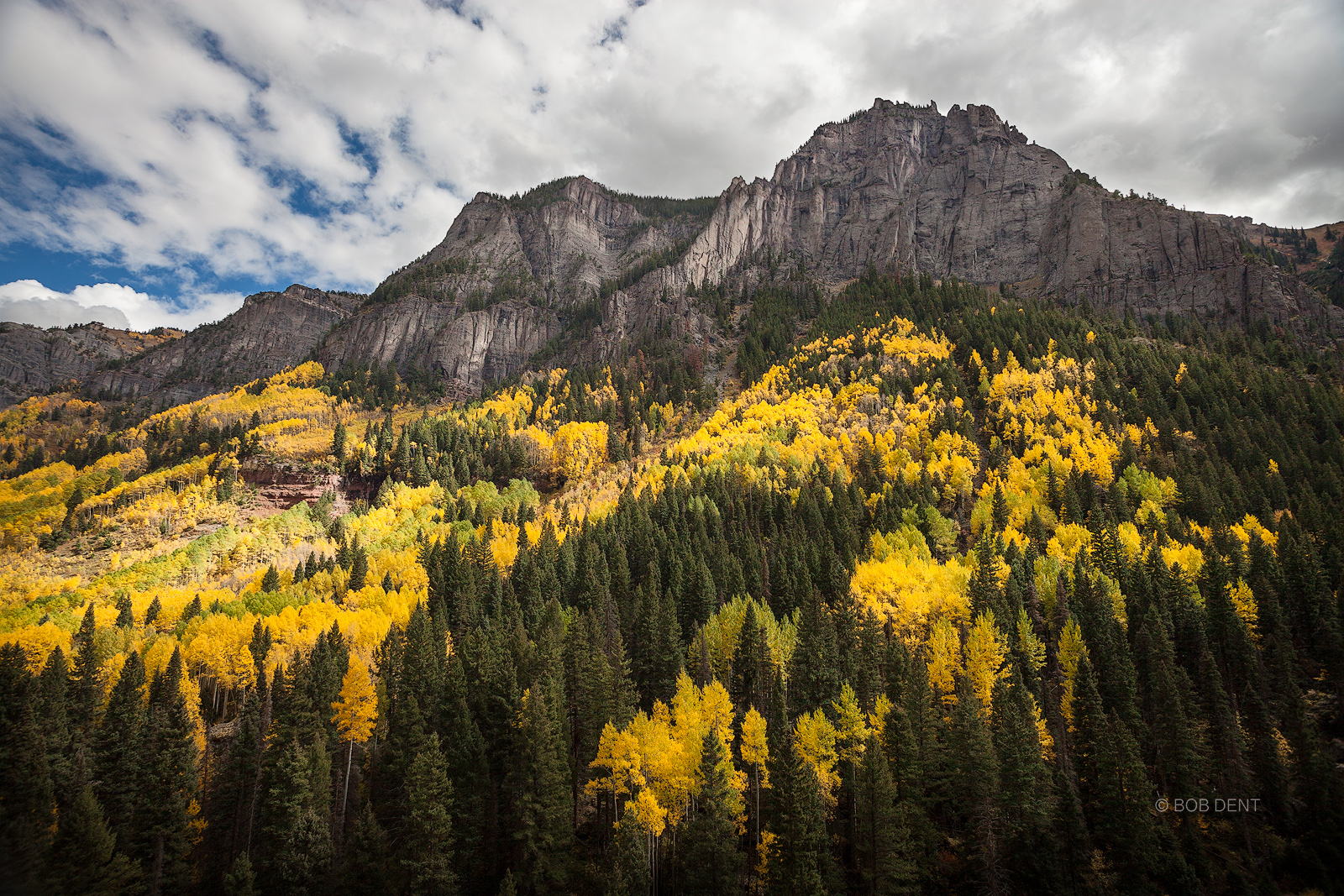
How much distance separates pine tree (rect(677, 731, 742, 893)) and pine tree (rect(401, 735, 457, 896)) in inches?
581

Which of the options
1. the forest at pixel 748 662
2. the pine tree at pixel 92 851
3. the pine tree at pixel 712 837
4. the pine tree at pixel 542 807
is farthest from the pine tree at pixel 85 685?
the pine tree at pixel 712 837

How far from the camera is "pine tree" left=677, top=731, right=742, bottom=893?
38000 millimetres

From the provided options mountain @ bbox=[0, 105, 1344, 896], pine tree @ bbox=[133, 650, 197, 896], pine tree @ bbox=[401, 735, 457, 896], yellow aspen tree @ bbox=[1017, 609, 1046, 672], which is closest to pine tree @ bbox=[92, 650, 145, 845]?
mountain @ bbox=[0, 105, 1344, 896]

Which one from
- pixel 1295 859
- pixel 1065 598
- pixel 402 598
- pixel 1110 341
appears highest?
pixel 1110 341

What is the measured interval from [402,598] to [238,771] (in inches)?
1210

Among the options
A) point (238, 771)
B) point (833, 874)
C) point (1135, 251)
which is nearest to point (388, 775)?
Result: point (238, 771)

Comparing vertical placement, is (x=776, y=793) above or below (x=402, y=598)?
below

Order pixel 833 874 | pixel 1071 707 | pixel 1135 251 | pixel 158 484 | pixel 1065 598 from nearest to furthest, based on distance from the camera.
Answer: pixel 833 874 < pixel 1071 707 < pixel 1065 598 < pixel 158 484 < pixel 1135 251

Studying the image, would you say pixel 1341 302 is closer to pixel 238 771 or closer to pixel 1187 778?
pixel 1187 778

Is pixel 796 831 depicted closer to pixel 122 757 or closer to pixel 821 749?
pixel 821 749

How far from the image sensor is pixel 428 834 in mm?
39281

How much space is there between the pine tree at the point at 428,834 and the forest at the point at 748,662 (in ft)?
0.67

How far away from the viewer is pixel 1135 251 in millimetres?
183000

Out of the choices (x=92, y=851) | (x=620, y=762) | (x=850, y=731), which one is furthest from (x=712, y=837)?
(x=92, y=851)
